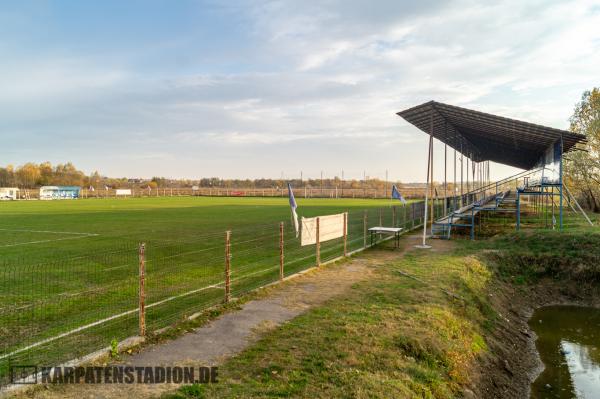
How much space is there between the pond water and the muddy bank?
18 cm

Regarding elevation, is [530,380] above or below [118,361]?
below

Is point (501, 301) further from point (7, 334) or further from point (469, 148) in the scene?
point (469, 148)

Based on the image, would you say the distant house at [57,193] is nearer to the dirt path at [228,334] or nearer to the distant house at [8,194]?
the distant house at [8,194]

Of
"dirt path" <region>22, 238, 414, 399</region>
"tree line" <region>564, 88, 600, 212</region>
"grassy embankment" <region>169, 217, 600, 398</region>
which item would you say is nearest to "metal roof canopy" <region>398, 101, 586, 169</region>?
"grassy embankment" <region>169, 217, 600, 398</region>

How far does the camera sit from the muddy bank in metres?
6.64

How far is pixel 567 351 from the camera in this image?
844 cm

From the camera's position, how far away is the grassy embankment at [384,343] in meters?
4.73

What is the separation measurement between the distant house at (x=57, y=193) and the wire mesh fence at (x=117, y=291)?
234ft

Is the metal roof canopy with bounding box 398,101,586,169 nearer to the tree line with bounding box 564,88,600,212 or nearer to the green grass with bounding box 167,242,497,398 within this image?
the green grass with bounding box 167,242,497,398

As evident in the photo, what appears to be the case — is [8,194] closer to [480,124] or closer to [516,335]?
[480,124]

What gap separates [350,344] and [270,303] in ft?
7.93

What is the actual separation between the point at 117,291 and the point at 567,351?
30.0 ft

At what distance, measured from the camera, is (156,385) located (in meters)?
4.59

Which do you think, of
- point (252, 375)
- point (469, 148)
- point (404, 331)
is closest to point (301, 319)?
point (404, 331)
